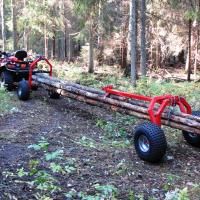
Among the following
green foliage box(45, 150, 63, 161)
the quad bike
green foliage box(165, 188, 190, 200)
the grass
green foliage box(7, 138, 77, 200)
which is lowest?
green foliage box(165, 188, 190, 200)

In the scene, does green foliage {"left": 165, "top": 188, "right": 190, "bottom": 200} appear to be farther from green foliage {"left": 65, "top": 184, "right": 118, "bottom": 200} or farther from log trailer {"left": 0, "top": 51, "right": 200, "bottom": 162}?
log trailer {"left": 0, "top": 51, "right": 200, "bottom": 162}

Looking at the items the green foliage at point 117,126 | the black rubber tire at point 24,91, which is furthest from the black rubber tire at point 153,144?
the black rubber tire at point 24,91

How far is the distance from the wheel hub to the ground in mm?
246

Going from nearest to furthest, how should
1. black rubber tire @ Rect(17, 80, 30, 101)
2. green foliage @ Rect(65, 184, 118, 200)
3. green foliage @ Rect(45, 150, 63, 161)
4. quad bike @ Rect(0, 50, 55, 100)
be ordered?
green foliage @ Rect(65, 184, 118, 200), green foliage @ Rect(45, 150, 63, 161), black rubber tire @ Rect(17, 80, 30, 101), quad bike @ Rect(0, 50, 55, 100)

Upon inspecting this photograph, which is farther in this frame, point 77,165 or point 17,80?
point 17,80

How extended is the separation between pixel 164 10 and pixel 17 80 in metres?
15.7

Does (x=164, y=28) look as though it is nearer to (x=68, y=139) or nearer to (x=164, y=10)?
(x=164, y=10)

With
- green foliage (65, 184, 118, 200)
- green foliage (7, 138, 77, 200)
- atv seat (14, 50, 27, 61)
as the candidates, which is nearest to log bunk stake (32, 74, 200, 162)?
green foliage (7, 138, 77, 200)

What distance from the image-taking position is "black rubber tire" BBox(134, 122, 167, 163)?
21.3 feet

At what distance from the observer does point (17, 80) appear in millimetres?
13477

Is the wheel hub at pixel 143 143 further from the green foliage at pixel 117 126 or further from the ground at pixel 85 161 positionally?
the green foliage at pixel 117 126

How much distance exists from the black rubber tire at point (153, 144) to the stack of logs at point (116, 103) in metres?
0.53

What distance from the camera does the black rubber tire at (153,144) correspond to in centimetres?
650

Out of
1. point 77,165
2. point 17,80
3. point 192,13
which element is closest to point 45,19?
point 192,13
